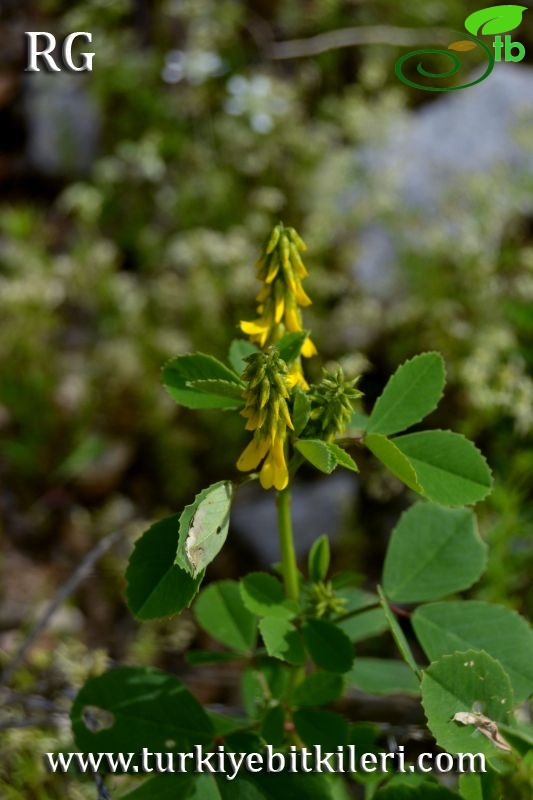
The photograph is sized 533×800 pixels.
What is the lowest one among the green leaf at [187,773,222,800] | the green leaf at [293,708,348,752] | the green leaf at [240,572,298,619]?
the green leaf at [187,773,222,800]

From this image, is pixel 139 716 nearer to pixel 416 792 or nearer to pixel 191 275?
pixel 416 792

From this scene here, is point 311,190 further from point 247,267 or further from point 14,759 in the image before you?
point 14,759

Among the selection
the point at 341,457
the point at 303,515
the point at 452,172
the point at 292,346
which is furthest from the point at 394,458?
the point at 452,172

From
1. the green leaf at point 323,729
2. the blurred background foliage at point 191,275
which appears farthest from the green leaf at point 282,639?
the blurred background foliage at point 191,275

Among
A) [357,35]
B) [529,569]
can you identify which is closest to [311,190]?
[357,35]

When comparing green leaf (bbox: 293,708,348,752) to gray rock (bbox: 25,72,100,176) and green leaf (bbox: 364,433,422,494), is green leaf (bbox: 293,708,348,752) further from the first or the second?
gray rock (bbox: 25,72,100,176)

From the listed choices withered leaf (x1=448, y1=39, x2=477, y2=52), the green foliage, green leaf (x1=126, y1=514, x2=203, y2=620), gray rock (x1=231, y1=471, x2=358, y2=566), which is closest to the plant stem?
the green foliage
